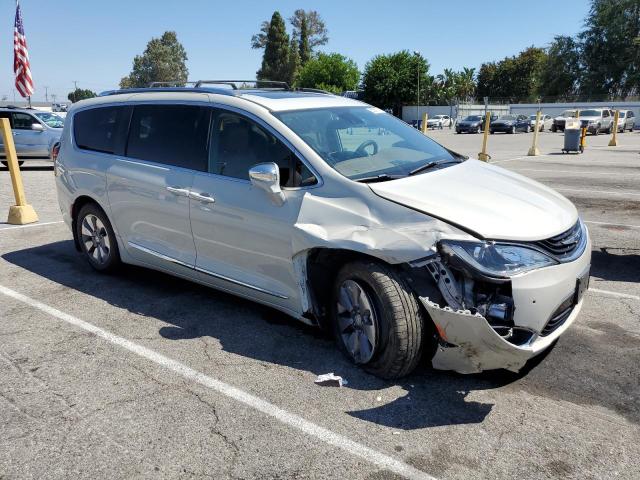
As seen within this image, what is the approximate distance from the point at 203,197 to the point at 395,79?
72280 millimetres

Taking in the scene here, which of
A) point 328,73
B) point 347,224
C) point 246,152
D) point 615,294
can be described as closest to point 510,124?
point 615,294

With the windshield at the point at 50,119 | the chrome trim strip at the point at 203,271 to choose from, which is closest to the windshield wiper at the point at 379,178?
the chrome trim strip at the point at 203,271

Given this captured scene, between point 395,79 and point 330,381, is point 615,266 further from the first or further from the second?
point 395,79

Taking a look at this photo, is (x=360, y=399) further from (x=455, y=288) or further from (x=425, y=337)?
→ (x=455, y=288)

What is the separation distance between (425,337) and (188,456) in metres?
1.52

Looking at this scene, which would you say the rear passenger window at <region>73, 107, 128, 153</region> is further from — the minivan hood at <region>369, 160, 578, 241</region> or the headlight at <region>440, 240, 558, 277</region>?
the headlight at <region>440, 240, 558, 277</region>

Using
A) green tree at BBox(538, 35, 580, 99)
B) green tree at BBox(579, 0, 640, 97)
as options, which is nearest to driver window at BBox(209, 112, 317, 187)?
green tree at BBox(579, 0, 640, 97)

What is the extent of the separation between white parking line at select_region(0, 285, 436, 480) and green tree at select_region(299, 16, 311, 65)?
9768 cm

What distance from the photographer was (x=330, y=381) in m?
3.46

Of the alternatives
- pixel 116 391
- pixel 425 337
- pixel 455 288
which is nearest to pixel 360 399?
pixel 425 337

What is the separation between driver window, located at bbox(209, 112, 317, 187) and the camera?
150 inches

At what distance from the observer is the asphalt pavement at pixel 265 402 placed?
8.92ft

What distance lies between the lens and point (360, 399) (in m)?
3.27

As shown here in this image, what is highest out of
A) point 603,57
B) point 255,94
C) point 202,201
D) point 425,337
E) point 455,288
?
point 603,57
